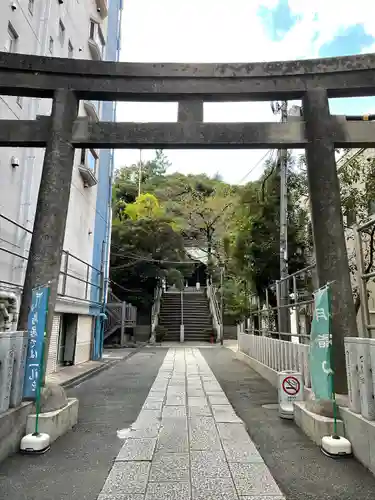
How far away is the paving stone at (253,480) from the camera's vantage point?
2.81 meters

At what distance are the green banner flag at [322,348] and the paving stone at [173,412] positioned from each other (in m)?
2.17

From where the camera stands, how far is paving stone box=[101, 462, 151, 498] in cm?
284

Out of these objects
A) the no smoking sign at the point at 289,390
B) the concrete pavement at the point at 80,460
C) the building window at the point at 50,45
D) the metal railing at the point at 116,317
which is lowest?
the concrete pavement at the point at 80,460

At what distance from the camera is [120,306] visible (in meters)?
17.9

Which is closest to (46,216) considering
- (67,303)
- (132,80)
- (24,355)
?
(24,355)

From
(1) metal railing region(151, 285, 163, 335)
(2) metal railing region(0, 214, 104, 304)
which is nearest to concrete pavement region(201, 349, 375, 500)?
(2) metal railing region(0, 214, 104, 304)

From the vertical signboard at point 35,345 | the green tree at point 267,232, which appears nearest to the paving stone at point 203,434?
the vertical signboard at point 35,345

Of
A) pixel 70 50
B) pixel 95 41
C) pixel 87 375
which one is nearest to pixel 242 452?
pixel 87 375

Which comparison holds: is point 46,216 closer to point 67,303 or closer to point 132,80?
point 132,80

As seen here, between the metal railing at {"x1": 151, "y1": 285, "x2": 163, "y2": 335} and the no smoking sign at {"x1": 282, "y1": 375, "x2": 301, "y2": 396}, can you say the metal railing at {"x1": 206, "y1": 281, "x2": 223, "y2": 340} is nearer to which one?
the metal railing at {"x1": 151, "y1": 285, "x2": 163, "y2": 335}

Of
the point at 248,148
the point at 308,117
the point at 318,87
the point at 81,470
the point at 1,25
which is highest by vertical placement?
the point at 1,25

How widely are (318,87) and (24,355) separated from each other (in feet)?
17.6

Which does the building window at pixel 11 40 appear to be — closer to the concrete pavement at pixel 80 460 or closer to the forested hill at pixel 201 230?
the concrete pavement at pixel 80 460

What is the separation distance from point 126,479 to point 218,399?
352 centimetres
